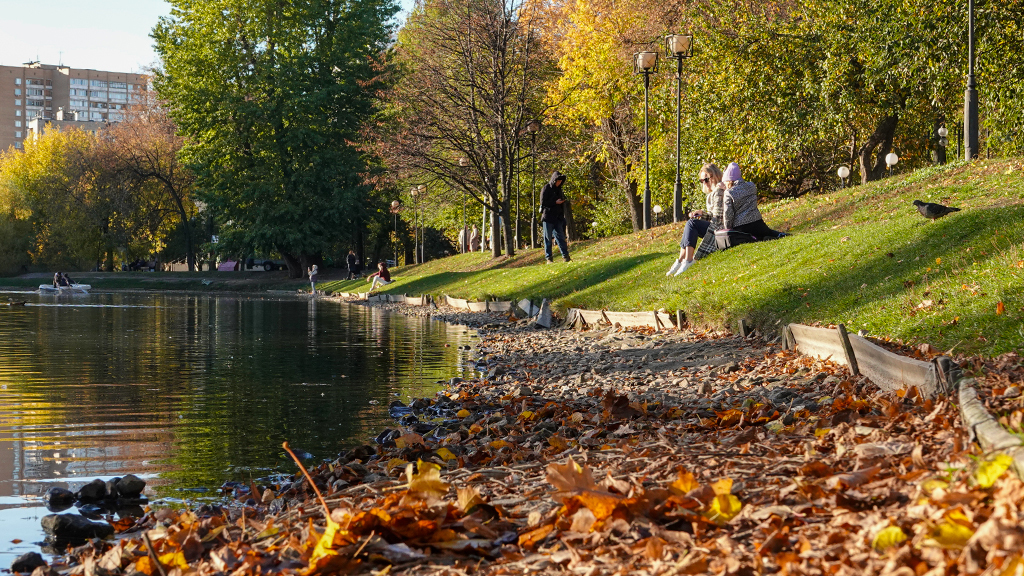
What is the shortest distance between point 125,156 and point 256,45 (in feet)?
62.3

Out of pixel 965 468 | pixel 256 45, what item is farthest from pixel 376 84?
pixel 965 468

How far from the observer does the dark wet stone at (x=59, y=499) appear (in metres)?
6.00

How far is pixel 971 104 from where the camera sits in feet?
69.1

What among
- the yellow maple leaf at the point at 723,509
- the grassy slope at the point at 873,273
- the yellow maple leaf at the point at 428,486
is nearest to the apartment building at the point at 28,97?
the grassy slope at the point at 873,273

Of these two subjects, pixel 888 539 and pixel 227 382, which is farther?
pixel 227 382

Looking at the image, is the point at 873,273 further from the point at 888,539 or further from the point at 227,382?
the point at 888,539

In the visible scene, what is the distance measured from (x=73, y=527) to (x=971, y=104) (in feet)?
68.1

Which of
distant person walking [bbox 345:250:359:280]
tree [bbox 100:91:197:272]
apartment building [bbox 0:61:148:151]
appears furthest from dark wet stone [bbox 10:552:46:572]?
apartment building [bbox 0:61:148:151]

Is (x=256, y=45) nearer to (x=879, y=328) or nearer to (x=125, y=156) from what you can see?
(x=125, y=156)

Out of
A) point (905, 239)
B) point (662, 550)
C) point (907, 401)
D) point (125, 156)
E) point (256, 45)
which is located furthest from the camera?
point (125, 156)

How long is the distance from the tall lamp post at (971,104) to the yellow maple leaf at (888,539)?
20360 millimetres

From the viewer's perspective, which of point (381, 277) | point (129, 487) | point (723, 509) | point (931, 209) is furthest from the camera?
point (381, 277)

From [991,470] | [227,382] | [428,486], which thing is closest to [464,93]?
[227,382]

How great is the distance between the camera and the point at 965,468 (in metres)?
3.61
